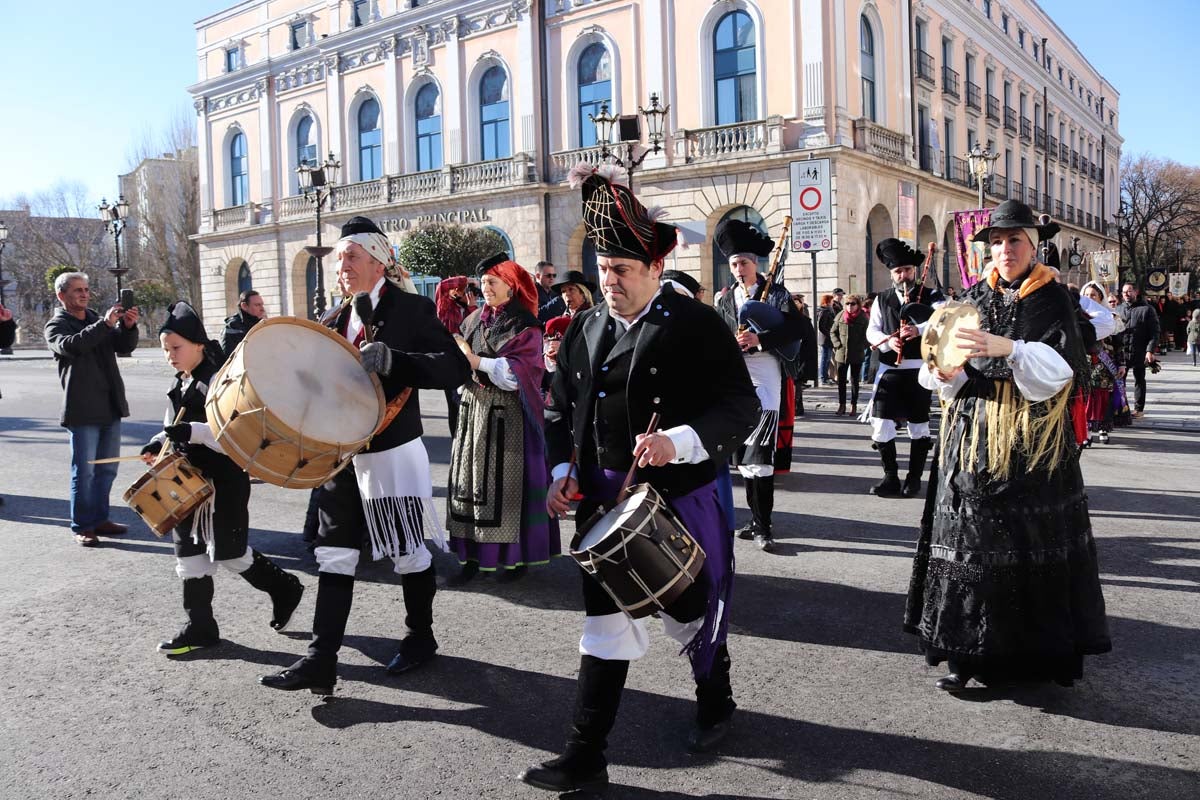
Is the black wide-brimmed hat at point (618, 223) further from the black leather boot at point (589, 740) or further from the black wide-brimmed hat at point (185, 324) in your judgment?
the black wide-brimmed hat at point (185, 324)

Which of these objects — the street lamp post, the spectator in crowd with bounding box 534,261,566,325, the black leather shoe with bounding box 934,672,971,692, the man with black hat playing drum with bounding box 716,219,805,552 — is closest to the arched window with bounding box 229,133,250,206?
the street lamp post

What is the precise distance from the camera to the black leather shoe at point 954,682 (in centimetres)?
383

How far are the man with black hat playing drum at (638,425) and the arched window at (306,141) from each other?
111ft

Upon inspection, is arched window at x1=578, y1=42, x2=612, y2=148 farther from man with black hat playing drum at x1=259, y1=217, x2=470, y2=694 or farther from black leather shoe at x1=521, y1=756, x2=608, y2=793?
black leather shoe at x1=521, y1=756, x2=608, y2=793

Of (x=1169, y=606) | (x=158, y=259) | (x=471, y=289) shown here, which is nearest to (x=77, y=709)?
(x=471, y=289)

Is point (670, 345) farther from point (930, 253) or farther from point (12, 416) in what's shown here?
point (12, 416)

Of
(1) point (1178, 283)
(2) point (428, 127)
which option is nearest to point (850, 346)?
(2) point (428, 127)

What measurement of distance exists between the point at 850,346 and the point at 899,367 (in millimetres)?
7283

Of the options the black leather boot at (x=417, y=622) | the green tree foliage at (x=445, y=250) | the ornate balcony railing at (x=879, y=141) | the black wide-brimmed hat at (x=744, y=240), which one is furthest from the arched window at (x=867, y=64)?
the black leather boot at (x=417, y=622)

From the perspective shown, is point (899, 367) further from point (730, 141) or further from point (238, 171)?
point (238, 171)

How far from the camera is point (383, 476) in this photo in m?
4.07

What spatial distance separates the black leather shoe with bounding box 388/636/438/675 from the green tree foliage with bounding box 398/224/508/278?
22615 mm

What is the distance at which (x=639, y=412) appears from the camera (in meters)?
3.22

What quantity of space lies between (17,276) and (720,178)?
2196 inches
